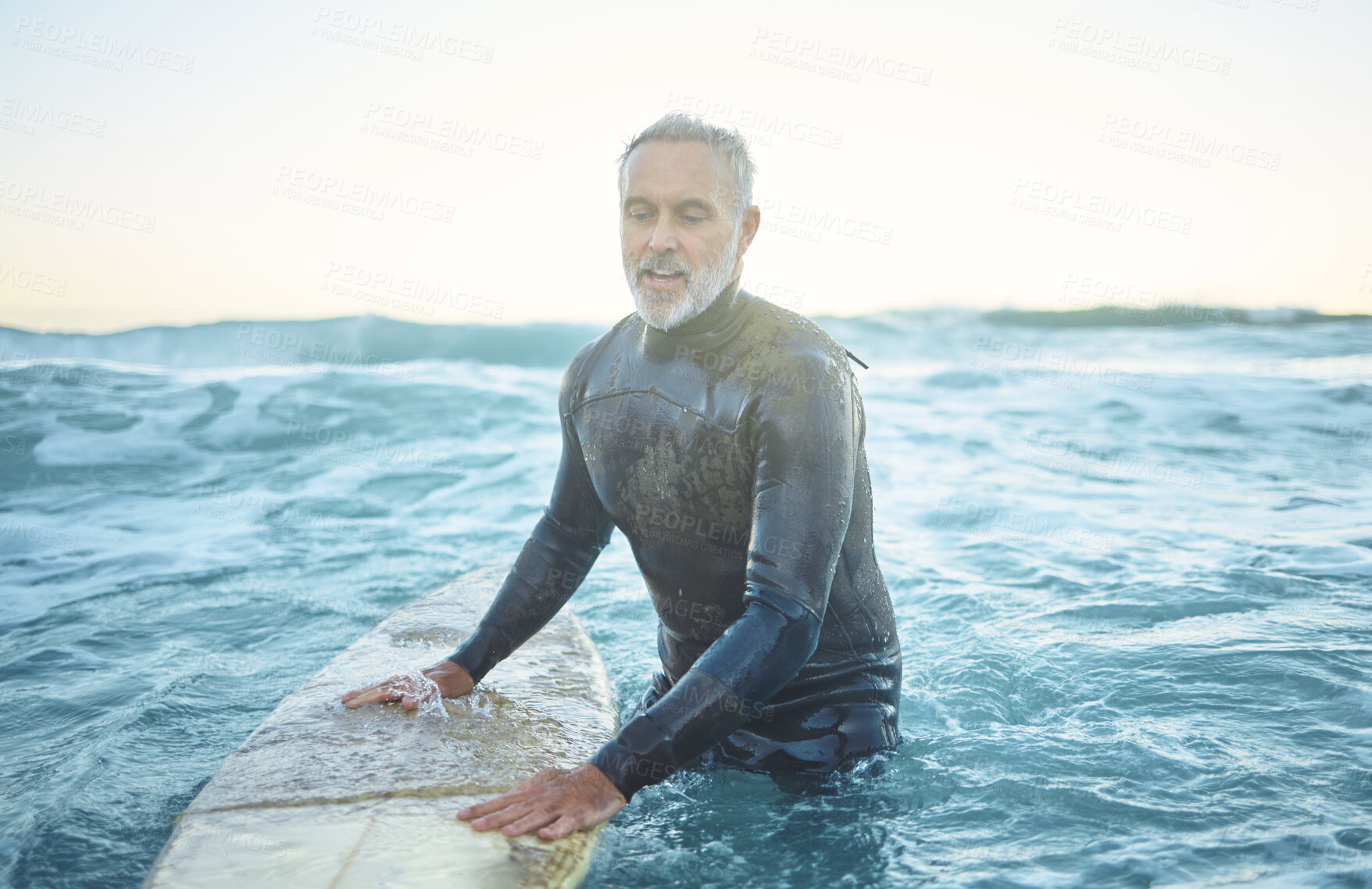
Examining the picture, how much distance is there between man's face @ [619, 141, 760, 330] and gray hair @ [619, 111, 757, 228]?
2cm

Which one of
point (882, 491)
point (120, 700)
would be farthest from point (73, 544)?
point (882, 491)

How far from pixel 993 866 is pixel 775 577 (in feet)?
3.18

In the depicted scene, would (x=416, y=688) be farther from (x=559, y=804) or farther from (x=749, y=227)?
(x=749, y=227)

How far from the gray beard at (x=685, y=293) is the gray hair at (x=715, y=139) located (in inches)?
4.9

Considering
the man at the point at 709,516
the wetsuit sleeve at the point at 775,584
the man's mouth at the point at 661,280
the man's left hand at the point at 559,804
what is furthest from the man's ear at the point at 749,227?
the man's left hand at the point at 559,804

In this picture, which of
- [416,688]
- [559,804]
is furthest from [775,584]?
[416,688]

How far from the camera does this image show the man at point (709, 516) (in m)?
2.05

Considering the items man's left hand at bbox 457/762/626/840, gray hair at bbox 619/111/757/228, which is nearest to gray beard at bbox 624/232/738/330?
gray hair at bbox 619/111/757/228

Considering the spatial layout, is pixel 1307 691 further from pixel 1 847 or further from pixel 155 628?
pixel 155 628

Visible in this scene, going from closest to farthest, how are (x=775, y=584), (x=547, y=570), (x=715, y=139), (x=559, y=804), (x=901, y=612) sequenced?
(x=559, y=804), (x=775, y=584), (x=715, y=139), (x=547, y=570), (x=901, y=612)

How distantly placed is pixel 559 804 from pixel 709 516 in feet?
2.65

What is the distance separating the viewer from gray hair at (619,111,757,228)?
2.34 meters

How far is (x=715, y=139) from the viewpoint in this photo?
235 cm

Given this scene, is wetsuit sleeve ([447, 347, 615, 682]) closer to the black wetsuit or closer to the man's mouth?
the black wetsuit
